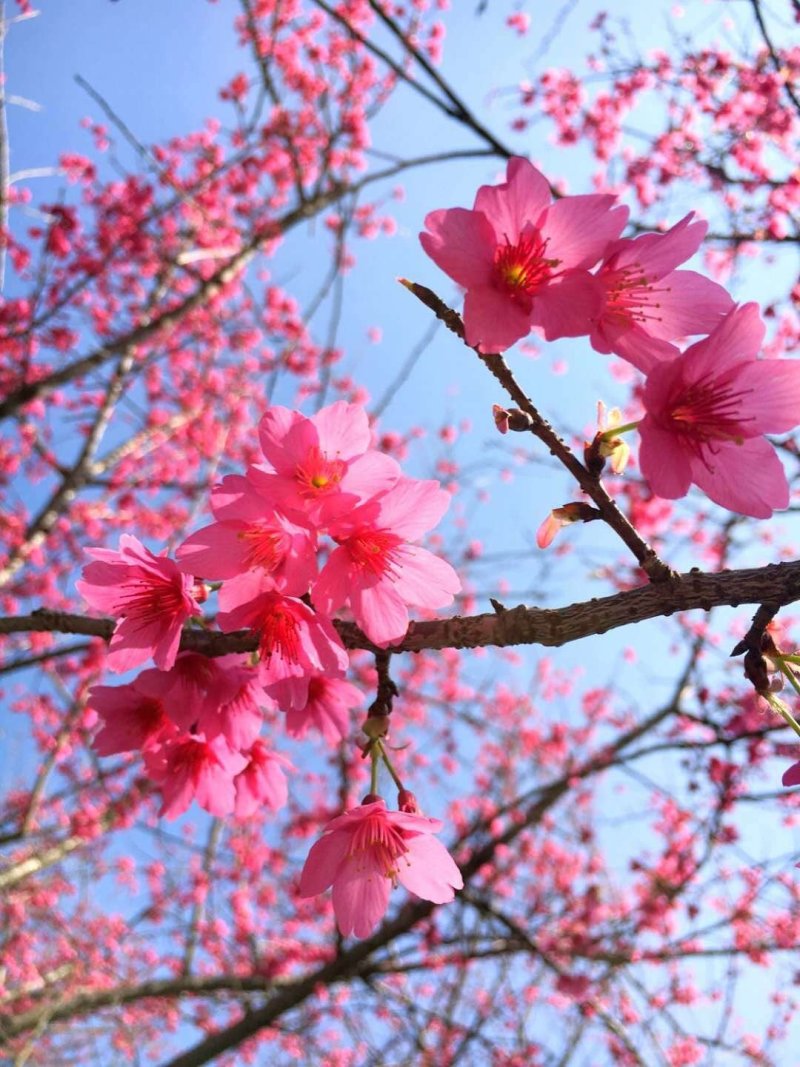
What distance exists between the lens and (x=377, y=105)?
7.70 m

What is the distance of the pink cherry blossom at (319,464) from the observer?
49.5 inches

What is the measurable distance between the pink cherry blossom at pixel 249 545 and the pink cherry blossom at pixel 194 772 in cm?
49

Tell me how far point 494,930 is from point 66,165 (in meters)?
9.50

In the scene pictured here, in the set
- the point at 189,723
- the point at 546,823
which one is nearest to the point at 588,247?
the point at 189,723

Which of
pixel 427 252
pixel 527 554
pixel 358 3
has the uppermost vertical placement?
pixel 358 3

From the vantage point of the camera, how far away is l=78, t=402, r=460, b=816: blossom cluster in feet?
4.19

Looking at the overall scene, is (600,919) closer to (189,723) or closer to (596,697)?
(596,697)

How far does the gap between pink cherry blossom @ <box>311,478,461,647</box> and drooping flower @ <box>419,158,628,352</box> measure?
1.09 ft

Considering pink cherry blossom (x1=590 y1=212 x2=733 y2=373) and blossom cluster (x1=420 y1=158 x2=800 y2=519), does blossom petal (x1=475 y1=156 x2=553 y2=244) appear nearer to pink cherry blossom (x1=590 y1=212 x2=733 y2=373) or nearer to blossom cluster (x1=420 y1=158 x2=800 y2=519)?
blossom cluster (x1=420 y1=158 x2=800 y2=519)

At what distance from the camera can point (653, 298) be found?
1291 millimetres

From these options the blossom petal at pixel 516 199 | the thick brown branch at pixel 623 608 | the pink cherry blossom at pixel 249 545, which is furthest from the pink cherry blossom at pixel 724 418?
the pink cherry blossom at pixel 249 545

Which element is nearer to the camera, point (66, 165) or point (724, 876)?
point (724, 876)

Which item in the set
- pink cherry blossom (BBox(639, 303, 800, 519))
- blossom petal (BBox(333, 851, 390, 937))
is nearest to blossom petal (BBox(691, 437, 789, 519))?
pink cherry blossom (BBox(639, 303, 800, 519))

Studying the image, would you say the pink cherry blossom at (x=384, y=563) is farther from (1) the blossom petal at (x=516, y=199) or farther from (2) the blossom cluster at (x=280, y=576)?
(1) the blossom petal at (x=516, y=199)
